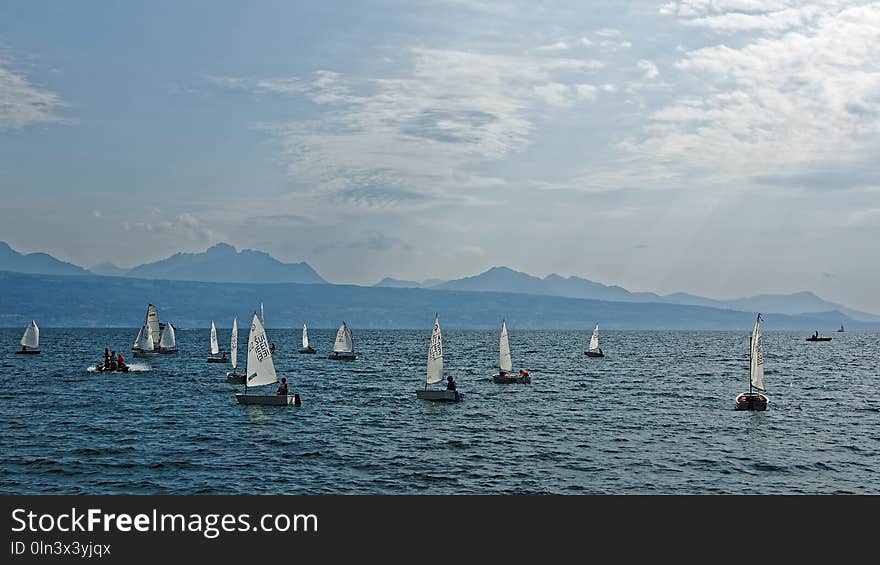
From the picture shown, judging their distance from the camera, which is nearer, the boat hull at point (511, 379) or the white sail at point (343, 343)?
the boat hull at point (511, 379)

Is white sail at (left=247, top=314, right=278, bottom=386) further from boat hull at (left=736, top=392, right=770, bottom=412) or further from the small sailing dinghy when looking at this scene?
the small sailing dinghy

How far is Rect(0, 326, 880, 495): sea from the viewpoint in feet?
141

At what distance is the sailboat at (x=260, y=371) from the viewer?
7288 cm

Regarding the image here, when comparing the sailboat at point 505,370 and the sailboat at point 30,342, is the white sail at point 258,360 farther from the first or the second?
the sailboat at point 30,342

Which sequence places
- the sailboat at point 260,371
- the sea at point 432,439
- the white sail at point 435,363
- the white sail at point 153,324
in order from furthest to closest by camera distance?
the white sail at point 153,324 → the white sail at point 435,363 → the sailboat at point 260,371 → the sea at point 432,439

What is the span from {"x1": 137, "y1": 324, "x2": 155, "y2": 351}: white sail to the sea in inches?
2022

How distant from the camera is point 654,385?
105 m

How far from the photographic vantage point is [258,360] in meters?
74.0

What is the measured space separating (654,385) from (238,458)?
69.4 meters

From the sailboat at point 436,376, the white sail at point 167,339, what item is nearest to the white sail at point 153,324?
the white sail at point 167,339
